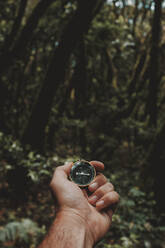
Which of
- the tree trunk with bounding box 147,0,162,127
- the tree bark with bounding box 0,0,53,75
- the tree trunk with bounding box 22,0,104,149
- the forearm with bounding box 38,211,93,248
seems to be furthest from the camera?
the tree trunk with bounding box 147,0,162,127

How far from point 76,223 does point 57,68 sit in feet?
9.57

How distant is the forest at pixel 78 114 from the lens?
12.1 feet

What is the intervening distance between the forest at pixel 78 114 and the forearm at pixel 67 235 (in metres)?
0.75

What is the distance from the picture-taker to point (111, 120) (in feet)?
24.4

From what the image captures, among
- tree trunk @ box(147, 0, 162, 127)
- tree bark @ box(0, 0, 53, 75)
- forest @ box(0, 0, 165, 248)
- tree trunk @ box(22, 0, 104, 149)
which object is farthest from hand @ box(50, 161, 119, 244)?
tree trunk @ box(147, 0, 162, 127)

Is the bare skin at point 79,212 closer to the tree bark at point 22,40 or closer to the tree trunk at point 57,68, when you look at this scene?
the tree trunk at point 57,68

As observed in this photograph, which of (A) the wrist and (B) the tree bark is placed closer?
(A) the wrist

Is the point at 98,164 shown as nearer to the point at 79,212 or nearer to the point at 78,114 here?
the point at 79,212

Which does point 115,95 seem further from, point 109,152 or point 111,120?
point 109,152

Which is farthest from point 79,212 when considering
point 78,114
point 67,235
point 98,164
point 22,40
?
point 78,114

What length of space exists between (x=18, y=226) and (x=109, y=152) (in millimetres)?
4186

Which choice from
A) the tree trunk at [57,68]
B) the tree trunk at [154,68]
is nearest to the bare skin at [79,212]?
the tree trunk at [57,68]

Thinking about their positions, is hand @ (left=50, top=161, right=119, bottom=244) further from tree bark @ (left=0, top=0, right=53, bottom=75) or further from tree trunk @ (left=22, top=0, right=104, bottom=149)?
tree bark @ (left=0, top=0, right=53, bottom=75)

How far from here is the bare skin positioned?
1.56m
